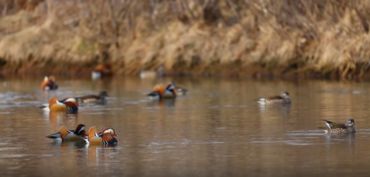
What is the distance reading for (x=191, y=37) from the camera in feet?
133

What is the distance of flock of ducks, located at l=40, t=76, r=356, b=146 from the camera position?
19.9 metres

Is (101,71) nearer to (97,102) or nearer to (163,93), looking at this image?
(163,93)

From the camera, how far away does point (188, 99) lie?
3075 cm

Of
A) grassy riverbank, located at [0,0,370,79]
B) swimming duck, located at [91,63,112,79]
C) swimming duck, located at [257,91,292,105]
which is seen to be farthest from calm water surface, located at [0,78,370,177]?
swimming duck, located at [91,63,112,79]

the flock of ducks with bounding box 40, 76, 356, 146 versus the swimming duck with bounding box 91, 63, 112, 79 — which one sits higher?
the swimming duck with bounding box 91, 63, 112, 79

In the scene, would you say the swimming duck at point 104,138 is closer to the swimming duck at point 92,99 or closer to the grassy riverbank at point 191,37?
the swimming duck at point 92,99

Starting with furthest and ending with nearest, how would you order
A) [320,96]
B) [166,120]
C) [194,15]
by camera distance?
1. [194,15]
2. [320,96]
3. [166,120]

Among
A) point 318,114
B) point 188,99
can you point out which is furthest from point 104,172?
point 188,99

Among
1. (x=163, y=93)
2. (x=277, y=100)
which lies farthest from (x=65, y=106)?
(x=163, y=93)

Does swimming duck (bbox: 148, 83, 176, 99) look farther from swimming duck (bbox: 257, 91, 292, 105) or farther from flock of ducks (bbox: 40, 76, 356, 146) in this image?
swimming duck (bbox: 257, 91, 292, 105)

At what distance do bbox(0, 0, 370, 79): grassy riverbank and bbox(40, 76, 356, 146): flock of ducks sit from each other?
553cm

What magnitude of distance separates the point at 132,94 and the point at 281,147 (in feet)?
44.8

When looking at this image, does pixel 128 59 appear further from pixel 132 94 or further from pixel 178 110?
pixel 178 110

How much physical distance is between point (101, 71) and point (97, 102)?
41.3 ft
